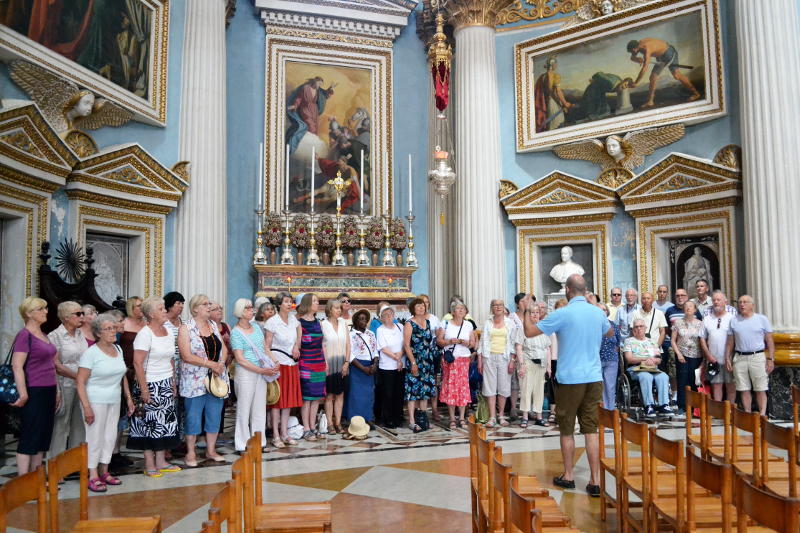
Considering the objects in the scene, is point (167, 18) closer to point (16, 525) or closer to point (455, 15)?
point (455, 15)

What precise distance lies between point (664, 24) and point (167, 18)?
797 centimetres

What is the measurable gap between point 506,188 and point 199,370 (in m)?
7.57

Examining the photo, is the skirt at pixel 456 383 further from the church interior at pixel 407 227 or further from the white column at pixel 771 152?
the white column at pixel 771 152

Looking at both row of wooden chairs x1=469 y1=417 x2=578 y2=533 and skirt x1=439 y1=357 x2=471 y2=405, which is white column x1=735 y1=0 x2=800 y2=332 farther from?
row of wooden chairs x1=469 y1=417 x2=578 y2=533

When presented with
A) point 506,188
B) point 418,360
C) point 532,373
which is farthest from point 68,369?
point 506,188

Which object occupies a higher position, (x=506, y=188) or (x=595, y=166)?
(x=595, y=166)

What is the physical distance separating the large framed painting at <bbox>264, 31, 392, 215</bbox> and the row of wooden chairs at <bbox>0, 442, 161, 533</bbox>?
929 centimetres

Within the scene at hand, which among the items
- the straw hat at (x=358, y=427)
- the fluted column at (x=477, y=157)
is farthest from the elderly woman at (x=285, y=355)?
the fluted column at (x=477, y=157)

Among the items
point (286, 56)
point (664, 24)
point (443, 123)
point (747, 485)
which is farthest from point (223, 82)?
point (747, 485)

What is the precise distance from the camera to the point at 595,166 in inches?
460

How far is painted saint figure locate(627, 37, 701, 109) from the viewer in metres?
10.6

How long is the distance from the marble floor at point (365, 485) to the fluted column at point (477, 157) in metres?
4.94

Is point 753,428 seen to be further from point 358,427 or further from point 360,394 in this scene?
point 360,394

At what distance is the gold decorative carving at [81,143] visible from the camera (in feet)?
28.6
